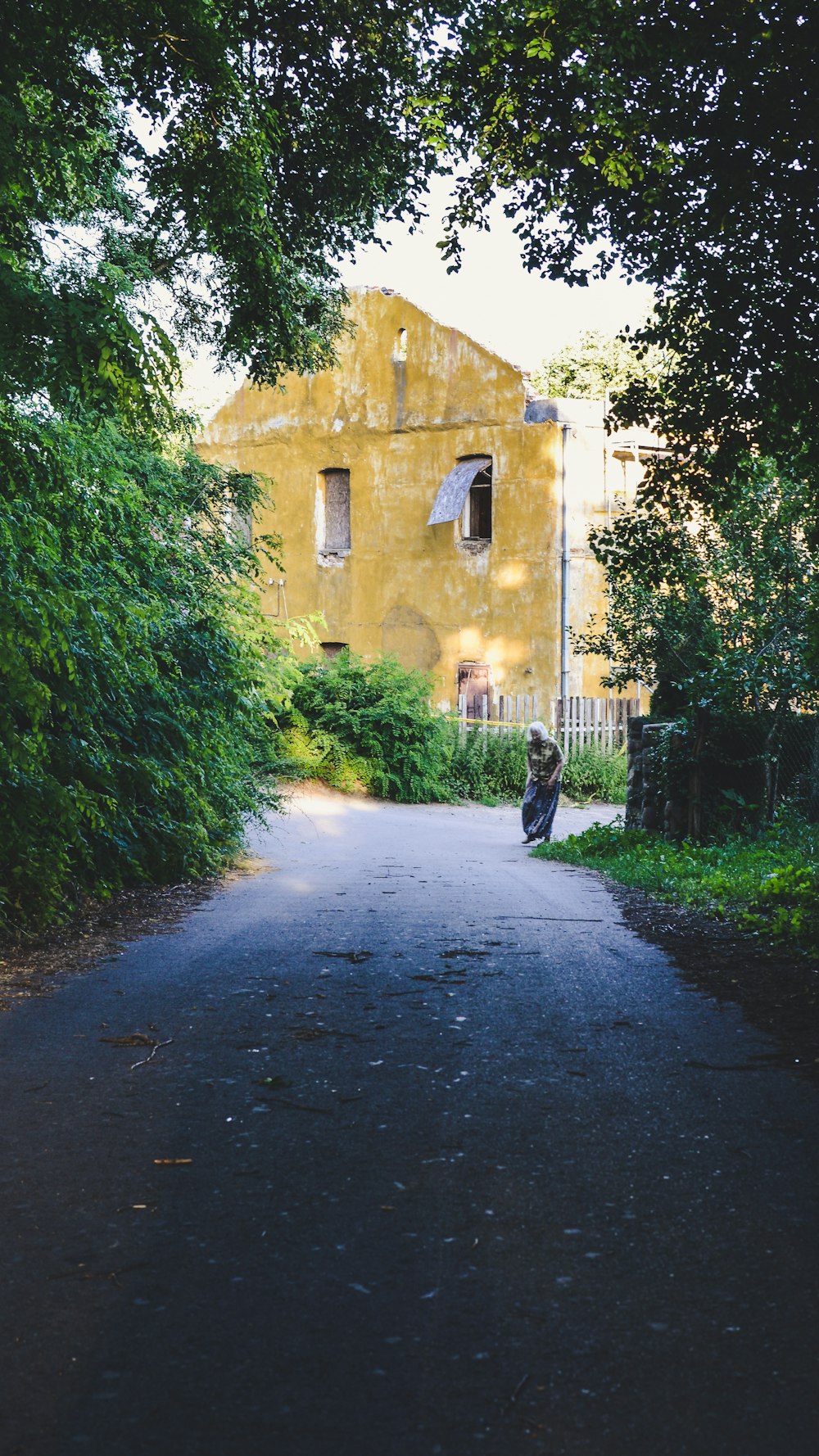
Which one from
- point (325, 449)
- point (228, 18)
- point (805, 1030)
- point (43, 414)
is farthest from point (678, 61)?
point (325, 449)

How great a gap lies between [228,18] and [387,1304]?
852cm

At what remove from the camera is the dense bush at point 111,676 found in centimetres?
736

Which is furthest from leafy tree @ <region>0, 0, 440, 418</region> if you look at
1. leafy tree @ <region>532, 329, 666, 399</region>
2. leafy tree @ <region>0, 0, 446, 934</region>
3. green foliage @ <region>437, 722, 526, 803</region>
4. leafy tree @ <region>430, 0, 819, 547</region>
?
leafy tree @ <region>532, 329, 666, 399</region>

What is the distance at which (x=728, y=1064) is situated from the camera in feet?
18.2

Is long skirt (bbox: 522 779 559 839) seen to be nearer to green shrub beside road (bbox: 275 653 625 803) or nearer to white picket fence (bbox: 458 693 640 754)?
green shrub beside road (bbox: 275 653 625 803)

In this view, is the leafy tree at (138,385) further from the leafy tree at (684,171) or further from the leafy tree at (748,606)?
the leafy tree at (748,606)

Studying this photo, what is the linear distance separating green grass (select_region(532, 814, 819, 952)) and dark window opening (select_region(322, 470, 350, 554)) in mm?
19563

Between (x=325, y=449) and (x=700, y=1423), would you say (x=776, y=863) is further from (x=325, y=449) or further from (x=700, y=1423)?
(x=325, y=449)

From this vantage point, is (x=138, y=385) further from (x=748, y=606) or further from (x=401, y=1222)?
(x=748, y=606)

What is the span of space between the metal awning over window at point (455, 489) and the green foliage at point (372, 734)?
6.20 meters

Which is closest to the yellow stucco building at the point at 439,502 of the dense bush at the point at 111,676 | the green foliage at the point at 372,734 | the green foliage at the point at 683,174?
the green foliage at the point at 372,734

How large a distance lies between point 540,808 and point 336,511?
59.5ft

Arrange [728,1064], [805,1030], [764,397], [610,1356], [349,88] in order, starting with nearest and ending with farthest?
[610,1356], [728,1064], [805,1030], [764,397], [349,88]

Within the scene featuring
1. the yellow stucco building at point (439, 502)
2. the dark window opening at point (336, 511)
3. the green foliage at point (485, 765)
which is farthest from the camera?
the dark window opening at point (336, 511)
